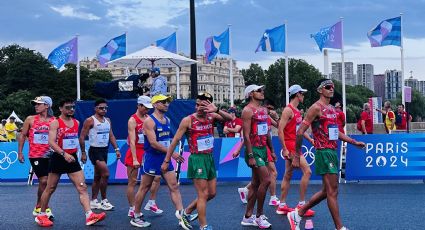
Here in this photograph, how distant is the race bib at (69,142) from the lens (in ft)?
32.4

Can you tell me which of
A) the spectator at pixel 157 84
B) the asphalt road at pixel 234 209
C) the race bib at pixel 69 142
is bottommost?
the asphalt road at pixel 234 209

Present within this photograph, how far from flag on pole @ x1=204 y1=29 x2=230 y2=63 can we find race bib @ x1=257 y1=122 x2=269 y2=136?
24.9 meters

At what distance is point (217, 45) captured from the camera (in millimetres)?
34375

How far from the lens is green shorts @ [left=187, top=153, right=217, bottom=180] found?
8.34m

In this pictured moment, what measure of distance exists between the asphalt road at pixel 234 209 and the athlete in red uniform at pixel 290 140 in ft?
1.09

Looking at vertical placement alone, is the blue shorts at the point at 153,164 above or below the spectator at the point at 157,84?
below

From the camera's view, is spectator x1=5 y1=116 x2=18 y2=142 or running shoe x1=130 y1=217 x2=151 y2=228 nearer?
running shoe x1=130 y1=217 x2=151 y2=228

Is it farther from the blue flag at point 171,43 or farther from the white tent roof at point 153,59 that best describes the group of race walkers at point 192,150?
the blue flag at point 171,43

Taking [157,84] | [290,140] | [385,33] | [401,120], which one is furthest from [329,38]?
[290,140]

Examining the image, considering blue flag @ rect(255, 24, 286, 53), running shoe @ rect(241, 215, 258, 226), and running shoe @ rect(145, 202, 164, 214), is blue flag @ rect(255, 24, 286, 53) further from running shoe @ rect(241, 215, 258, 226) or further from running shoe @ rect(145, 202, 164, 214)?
running shoe @ rect(241, 215, 258, 226)

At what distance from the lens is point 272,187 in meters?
11.5

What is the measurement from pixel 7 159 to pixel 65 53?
15.3 metres

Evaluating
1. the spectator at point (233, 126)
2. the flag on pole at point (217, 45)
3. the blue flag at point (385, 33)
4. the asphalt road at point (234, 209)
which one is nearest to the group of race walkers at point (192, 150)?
the asphalt road at point (234, 209)

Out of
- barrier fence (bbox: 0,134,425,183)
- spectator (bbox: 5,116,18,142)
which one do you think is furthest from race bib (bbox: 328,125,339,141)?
spectator (bbox: 5,116,18,142)
